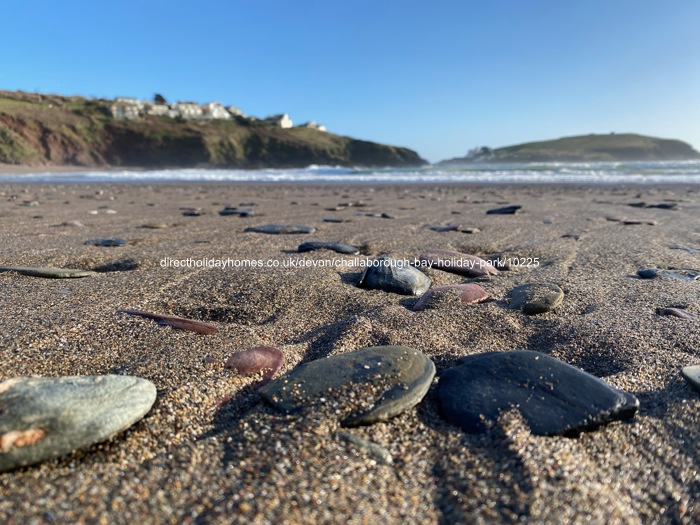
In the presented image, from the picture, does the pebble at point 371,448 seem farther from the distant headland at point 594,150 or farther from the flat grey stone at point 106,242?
the distant headland at point 594,150

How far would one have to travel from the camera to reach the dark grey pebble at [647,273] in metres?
1.97

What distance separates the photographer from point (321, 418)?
84 cm

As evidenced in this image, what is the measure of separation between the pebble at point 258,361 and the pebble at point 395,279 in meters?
0.68

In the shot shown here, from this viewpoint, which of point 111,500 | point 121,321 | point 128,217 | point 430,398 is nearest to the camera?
point 111,500

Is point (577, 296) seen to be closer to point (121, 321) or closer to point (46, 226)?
point (121, 321)

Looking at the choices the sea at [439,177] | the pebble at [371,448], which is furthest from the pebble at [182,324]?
the sea at [439,177]

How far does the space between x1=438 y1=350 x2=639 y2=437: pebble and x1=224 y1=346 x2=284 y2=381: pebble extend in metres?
0.41

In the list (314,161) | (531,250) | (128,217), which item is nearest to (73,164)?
(314,161)

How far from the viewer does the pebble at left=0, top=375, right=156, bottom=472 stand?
27.3 inches

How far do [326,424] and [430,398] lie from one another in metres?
0.26

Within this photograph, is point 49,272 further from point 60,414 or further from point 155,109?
point 155,109

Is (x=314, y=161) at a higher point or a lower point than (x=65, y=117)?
lower

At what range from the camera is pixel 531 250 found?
8.63 ft

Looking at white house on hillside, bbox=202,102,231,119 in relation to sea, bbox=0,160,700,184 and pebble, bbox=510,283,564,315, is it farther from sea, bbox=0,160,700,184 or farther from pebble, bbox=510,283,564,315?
pebble, bbox=510,283,564,315
